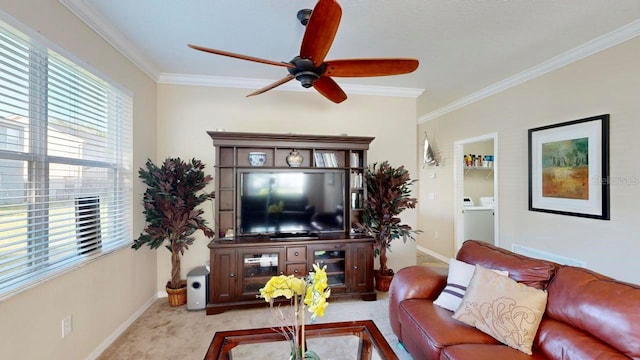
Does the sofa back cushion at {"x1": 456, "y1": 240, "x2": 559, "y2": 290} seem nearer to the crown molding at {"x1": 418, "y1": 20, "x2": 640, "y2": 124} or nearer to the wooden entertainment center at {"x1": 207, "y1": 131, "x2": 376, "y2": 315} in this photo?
the wooden entertainment center at {"x1": 207, "y1": 131, "x2": 376, "y2": 315}

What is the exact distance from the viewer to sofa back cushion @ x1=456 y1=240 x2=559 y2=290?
65.8 inches

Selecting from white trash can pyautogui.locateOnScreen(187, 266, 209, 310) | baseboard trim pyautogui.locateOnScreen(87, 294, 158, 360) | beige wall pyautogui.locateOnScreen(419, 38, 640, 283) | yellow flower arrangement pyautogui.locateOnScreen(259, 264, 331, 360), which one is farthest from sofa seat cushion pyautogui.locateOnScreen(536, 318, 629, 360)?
baseboard trim pyautogui.locateOnScreen(87, 294, 158, 360)

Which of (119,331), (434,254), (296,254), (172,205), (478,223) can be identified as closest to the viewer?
(119,331)

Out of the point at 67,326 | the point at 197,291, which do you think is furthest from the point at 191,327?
the point at 67,326

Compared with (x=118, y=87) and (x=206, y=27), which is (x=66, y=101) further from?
(x=206, y=27)

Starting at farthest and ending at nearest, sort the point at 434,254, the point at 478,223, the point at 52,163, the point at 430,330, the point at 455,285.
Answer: the point at 434,254
the point at 478,223
the point at 455,285
the point at 52,163
the point at 430,330

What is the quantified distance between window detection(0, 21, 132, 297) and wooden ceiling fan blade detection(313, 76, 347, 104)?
1.78 m

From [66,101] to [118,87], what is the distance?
2.20ft

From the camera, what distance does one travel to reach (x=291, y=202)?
316cm

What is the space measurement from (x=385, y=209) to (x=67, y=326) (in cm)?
305

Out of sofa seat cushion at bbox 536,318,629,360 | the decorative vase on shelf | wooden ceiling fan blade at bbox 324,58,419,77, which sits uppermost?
wooden ceiling fan blade at bbox 324,58,419,77

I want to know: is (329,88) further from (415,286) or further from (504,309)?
(504,309)

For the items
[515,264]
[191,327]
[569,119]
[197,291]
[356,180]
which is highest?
[569,119]

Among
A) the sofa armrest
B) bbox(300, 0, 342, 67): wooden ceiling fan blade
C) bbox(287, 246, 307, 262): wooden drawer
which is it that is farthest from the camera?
bbox(287, 246, 307, 262): wooden drawer
